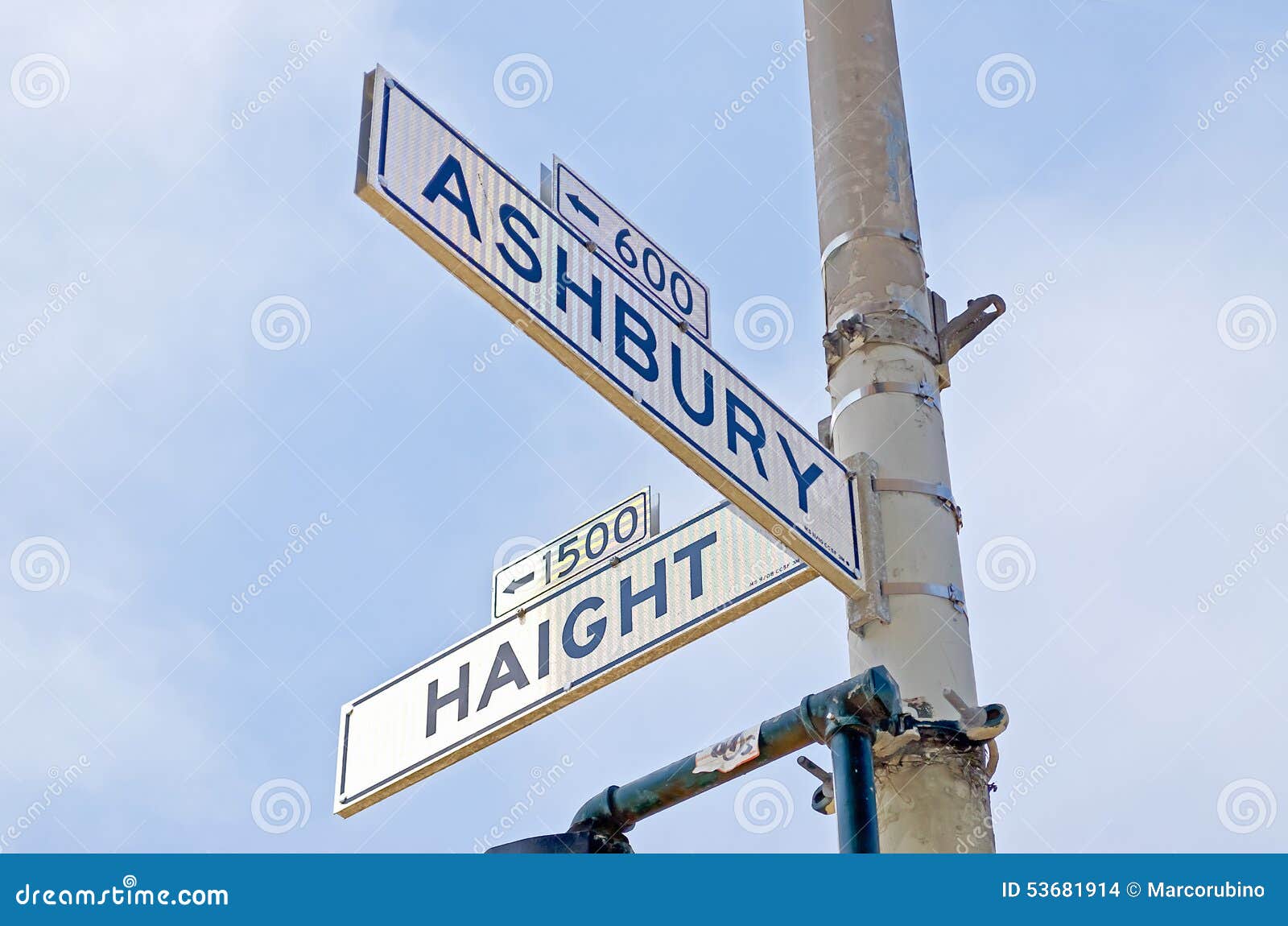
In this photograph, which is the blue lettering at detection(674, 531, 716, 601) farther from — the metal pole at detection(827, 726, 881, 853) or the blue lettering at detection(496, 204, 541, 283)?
the metal pole at detection(827, 726, 881, 853)

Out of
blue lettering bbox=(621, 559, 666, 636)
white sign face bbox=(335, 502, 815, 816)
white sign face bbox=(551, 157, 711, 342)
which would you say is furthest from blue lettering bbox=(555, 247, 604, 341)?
blue lettering bbox=(621, 559, 666, 636)

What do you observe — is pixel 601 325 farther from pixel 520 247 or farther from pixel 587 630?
pixel 587 630

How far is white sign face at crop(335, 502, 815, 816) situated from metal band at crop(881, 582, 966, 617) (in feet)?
1.27

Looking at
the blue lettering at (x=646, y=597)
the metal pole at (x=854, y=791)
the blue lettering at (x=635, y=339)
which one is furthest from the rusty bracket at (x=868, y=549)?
the metal pole at (x=854, y=791)

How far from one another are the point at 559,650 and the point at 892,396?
150 cm

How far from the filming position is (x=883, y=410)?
6.05 meters

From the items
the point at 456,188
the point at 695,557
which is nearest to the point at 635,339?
the point at 456,188

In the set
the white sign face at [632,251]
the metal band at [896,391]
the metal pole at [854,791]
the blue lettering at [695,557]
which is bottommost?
the metal pole at [854,791]

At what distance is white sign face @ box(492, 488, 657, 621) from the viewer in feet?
19.6

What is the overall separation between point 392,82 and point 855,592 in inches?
90.4

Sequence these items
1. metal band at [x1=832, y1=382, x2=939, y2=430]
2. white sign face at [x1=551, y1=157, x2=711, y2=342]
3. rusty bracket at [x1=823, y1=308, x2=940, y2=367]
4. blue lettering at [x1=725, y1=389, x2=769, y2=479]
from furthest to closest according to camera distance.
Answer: rusty bracket at [x1=823, y1=308, x2=940, y2=367] < metal band at [x1=832, y1=382, x2=939, y2=430] < blue lettering at [x1=725, y1=389, x2=769, y2=479] < white sign face at [x1=551, y1=157, x2=711, y2=342]

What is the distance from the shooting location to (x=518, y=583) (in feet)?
20.7

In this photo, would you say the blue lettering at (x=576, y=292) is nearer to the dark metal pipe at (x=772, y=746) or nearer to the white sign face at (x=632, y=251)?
A: the white sign face at (x=632, y=251)

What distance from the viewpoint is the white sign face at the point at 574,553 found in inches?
235
